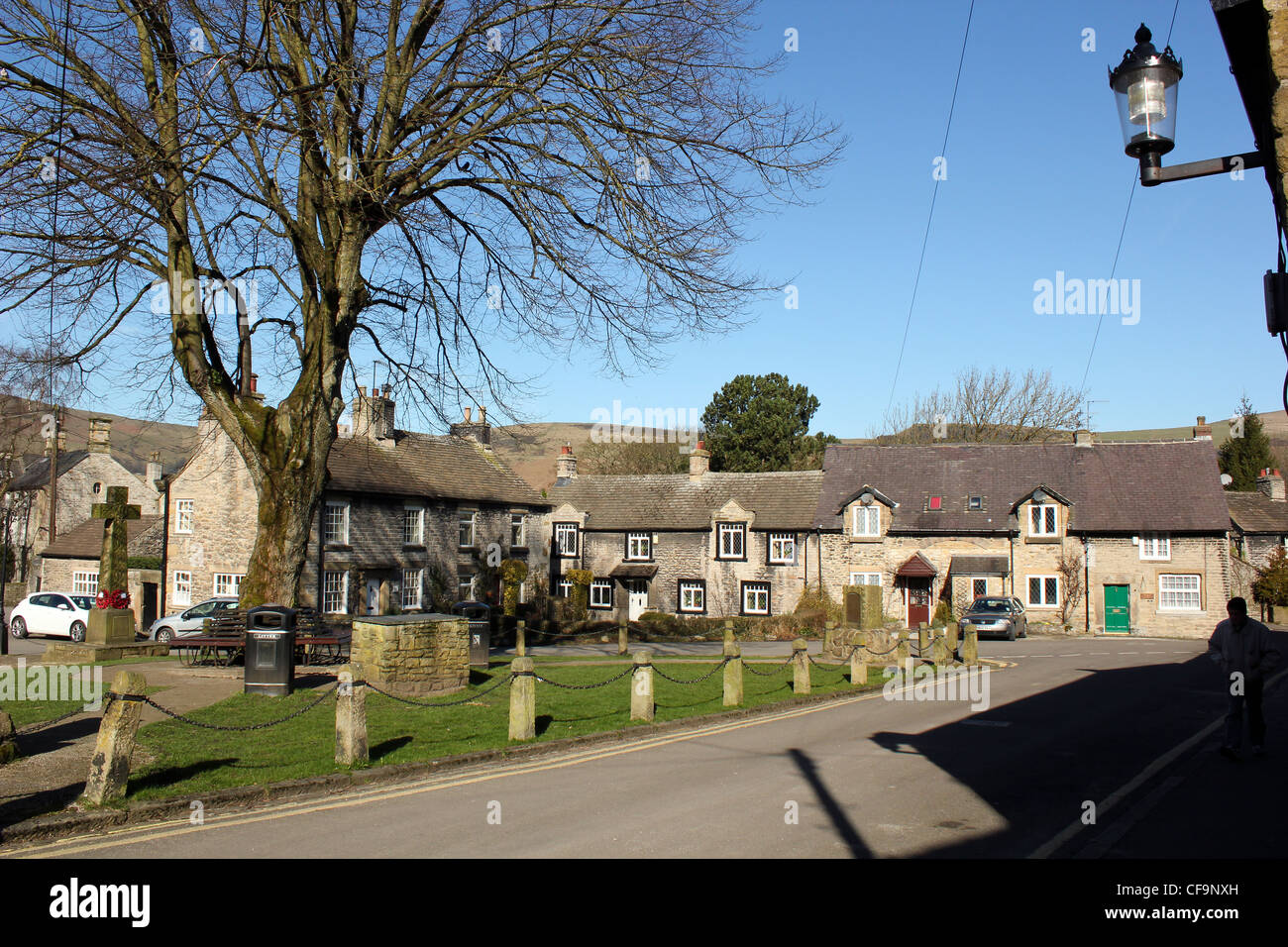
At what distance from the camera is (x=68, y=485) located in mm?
54719

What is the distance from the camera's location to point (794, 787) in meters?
10.0

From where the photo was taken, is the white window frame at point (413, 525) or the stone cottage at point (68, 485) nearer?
the white window frame at point (413, 525)

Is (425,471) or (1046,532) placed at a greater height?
(425,471)

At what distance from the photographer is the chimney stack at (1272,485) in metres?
52.4

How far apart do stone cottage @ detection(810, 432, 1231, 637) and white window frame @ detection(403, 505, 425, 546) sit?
18512mm

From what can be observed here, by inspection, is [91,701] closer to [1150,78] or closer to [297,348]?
[297,348]

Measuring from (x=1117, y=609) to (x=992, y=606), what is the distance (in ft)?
25.6

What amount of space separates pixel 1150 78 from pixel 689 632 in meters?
33.8

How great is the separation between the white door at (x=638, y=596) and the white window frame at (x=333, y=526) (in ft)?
56.4

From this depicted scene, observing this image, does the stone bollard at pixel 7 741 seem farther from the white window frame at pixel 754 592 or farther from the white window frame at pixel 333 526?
the white window frame at pixel 754 592

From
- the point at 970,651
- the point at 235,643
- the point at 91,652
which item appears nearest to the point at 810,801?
the point at 235,643

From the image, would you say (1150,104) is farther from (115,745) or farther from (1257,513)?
(1257,513)

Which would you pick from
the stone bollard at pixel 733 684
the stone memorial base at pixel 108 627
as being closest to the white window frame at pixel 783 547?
the stone bollard at pixel 733 684

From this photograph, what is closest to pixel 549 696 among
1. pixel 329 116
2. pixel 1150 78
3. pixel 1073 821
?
pixel 1073 821
